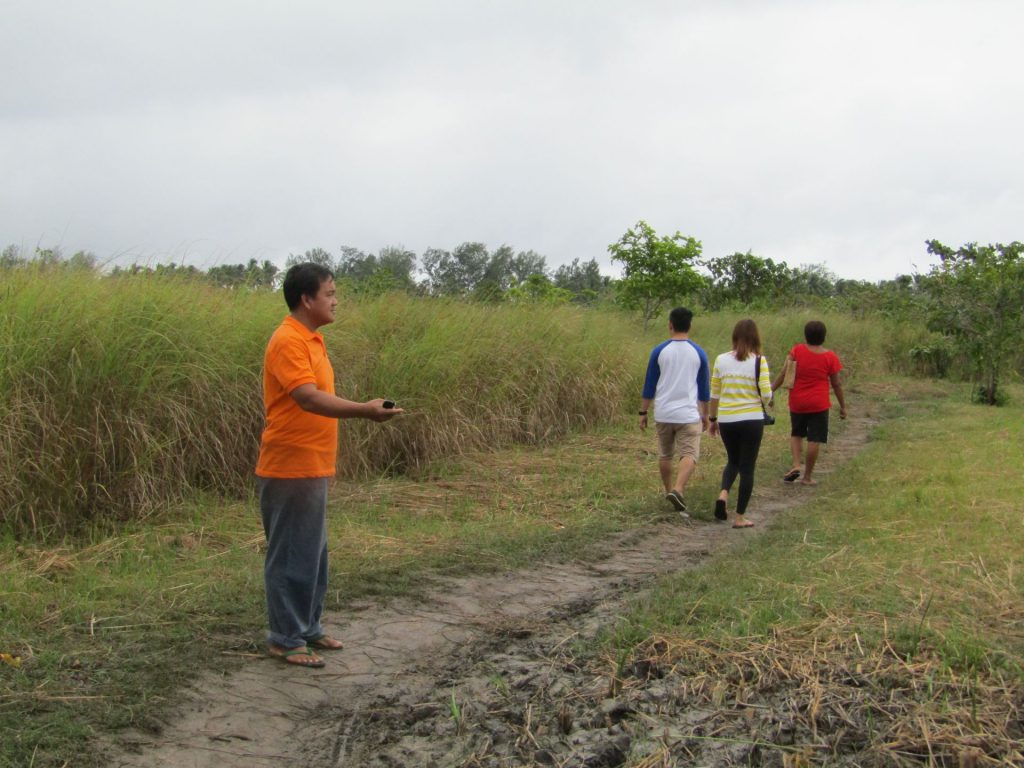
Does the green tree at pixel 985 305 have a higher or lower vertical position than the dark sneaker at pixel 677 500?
higher

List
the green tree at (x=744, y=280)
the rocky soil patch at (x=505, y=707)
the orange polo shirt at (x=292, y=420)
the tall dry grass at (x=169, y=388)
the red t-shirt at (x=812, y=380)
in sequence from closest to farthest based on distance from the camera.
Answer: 1. the rocky soil patch at (x=505, y=707)
2. the orange polo shirt at (x=292, y=420)
3. the tall dry grass at (x=169, y=388)
4. the red t-shirt at (x=812, y=380)
5. the green tree at (x=744, y=280)

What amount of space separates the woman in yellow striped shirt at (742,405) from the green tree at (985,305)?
40.2 feet

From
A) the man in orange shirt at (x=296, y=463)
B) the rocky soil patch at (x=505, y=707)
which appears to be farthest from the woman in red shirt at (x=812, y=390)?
the man in orange shirt at (x=296, y=463)

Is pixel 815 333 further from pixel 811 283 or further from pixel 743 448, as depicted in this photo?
pixel 811 283

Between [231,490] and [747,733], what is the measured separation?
17.3 feet

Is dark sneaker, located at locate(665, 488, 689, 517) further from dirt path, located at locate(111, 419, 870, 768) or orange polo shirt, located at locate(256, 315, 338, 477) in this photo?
orange polo shirt, located at locate(256, 315, 338, 477)

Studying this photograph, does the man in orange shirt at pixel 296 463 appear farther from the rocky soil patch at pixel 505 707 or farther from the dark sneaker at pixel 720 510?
the dark sneaker at pixel 720 510

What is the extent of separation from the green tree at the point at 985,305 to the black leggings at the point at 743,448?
40.5 ft

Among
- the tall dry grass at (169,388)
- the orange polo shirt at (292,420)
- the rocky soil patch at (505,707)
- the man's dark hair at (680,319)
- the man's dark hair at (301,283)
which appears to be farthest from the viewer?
the man's dark hair at (680,319)

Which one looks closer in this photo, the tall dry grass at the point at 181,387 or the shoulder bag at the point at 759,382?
the tall dry grass at the point at 181,387

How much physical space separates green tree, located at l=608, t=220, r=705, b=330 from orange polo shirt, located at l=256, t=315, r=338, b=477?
17.5 meters

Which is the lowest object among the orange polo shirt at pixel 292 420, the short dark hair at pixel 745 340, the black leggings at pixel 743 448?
the black leggings at pixel 743 448

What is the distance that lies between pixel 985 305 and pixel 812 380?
34.2 ft

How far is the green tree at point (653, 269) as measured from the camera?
2166 cm
